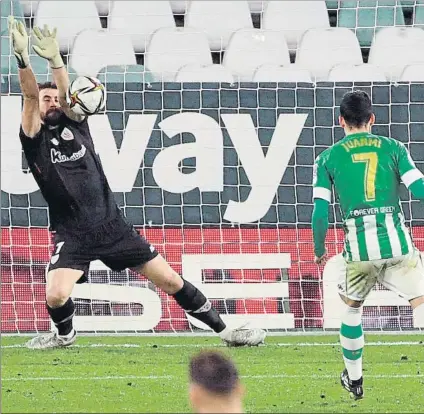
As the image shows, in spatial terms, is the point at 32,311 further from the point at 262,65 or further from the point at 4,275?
the point at 262,65

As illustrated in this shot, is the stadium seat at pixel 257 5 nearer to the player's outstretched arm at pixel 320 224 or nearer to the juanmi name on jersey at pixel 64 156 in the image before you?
the juanmi name on jersey at pixel 64 156

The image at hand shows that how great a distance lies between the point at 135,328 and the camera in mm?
8836

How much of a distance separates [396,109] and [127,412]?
13.7 feet

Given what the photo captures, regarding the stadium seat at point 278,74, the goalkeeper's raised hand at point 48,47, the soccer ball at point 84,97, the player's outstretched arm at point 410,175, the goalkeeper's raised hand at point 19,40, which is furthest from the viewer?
the stadium seat at point 278,74

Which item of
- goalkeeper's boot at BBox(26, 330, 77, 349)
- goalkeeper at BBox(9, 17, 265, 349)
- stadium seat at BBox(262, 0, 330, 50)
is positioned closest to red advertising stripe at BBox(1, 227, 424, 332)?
goalkeeper's boot at BBox(26, 330, 77, 349)

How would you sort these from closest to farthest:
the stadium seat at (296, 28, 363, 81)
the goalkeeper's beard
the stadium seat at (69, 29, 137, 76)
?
the goalkeeper's beard, the stadium seat at (69, 29, 137, 76), the stadium seat at (296, 28, 363, 81)

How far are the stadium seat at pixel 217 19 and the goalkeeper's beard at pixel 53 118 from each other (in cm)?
439

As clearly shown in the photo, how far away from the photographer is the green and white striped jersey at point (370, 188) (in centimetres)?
579

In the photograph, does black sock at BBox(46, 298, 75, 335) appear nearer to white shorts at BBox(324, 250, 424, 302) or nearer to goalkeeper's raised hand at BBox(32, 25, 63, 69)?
goalkeeper's raised hand at BBox(32, 25, 63, 69)

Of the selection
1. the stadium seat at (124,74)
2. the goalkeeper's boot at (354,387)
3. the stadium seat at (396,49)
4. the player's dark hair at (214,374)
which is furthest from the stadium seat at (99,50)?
the player's dark hair at (214,374)

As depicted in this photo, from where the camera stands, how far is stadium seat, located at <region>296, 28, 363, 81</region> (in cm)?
1058

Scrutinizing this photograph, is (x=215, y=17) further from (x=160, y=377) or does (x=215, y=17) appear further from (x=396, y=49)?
(x=160, y=377)

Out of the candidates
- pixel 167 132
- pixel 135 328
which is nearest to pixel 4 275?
pixel 135 328

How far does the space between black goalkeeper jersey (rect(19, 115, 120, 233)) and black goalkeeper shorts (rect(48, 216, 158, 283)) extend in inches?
2.6
